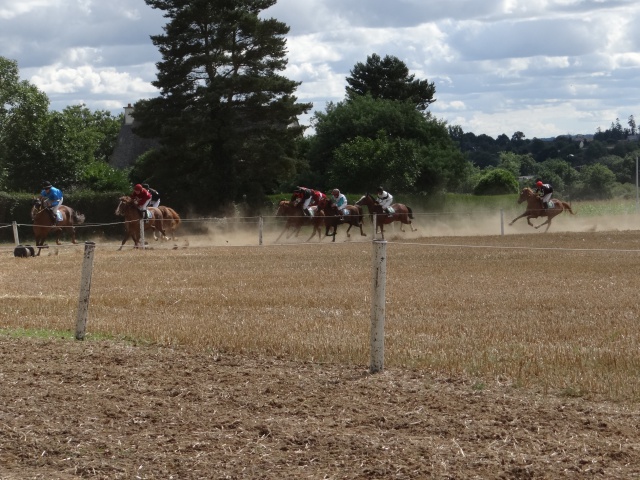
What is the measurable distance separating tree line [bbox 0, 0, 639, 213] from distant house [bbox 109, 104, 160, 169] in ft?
31.7

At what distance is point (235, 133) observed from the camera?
57.7 metres

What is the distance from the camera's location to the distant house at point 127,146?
92812mm

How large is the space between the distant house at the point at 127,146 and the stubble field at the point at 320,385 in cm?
7348

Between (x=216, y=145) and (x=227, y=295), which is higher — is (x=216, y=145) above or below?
above

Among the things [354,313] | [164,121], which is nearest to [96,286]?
[354,313]

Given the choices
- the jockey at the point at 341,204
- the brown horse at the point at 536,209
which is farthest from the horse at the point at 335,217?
the brown horse at the point at 536,209

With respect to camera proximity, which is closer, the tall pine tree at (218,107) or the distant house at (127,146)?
the tall pine tree at (218,107)

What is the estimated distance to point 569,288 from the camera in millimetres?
20625

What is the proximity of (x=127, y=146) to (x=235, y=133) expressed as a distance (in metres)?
39.0

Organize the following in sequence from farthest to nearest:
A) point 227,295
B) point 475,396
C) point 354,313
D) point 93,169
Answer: point 93,169 < point 227,295 < point 354,313 < point 475,396

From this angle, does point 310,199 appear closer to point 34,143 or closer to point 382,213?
point 382,213

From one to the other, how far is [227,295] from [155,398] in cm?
1011

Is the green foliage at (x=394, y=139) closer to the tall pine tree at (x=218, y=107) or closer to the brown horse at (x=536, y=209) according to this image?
the tall pine tree at (x=218, y=107)

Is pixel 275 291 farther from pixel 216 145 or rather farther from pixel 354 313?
pixel 216 145
